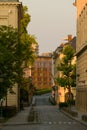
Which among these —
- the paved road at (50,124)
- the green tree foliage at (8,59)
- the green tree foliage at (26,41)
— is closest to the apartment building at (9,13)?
the green tree foliage at (26,41)

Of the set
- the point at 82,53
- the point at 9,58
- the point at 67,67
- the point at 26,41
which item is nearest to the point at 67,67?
the point at 67,67

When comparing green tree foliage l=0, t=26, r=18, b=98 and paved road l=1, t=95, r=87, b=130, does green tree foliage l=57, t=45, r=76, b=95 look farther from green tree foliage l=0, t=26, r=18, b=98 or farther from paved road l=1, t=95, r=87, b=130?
green tree foliage l=0, t=26, r=18, b=98

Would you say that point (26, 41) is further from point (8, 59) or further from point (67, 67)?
point (8, 59)

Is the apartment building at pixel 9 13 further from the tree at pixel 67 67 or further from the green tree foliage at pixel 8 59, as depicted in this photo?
the tree at pixel 67 67

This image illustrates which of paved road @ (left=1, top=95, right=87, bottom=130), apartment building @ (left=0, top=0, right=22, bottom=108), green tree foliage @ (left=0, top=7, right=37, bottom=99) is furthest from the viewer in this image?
apartment building @ (left=0, top=0, right=22, bottom=108)

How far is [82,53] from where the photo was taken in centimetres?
7962

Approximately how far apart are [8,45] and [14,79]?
3642 millimetres

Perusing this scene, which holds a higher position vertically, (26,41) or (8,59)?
(26,41)

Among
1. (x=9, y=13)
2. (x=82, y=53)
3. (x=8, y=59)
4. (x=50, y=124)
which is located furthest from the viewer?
(x=82, y=53)

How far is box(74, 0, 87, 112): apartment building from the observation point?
75725 mm

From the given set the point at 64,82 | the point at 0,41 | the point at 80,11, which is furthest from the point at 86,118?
the point at 64,82

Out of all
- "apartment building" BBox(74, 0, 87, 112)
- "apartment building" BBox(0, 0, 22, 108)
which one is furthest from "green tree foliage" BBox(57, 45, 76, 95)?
"apartment building" BBox(0, 0, 22, 108)

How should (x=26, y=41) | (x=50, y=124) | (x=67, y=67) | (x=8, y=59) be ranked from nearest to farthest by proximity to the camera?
(x=50, y=124) < (x=8, y=59) < (x=26, y=41) < (x=67, y=67)

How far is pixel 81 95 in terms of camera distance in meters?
80.9
